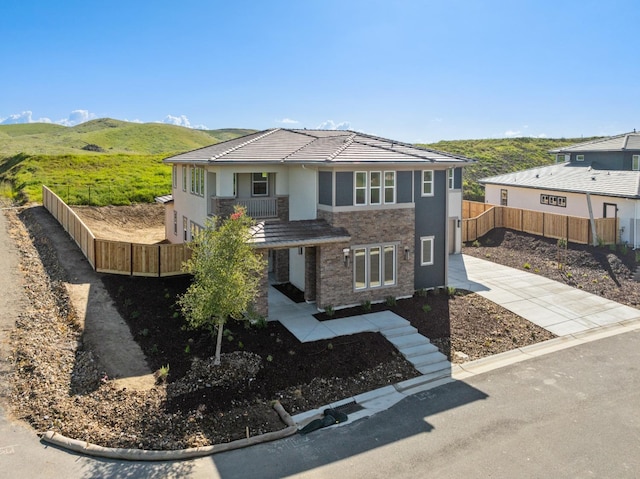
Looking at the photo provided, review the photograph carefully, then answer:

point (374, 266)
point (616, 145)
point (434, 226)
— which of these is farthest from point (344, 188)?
point (616, 145)

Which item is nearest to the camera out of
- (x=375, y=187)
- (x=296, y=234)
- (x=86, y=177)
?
(x=296, y=234)

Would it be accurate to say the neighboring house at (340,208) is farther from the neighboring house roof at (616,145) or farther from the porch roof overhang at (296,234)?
the neighboring house roof at (616,145)

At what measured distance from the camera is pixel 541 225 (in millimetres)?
29234

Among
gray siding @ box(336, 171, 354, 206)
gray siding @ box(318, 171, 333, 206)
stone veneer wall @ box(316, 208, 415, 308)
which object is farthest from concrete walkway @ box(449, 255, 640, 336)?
gray siding @ box(318, 171, 333, 206)

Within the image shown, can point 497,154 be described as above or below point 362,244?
above

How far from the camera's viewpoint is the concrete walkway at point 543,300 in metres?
17.7

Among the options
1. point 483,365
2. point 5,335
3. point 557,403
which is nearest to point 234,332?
point 5,335

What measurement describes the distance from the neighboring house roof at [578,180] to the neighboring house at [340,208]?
1339cm

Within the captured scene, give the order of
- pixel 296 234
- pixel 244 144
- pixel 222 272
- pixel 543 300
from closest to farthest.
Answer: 1. pixel 222 272
2. pixel 296 234
3. pixel 543 300
4. pixel 244 144

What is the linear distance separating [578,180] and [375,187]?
770 inches

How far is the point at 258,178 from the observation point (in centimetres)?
2006

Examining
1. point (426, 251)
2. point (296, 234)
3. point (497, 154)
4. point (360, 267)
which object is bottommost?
point (360, 267)

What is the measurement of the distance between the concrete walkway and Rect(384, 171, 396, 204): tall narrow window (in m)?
5.50

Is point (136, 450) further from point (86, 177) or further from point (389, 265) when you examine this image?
point (86, 177)
